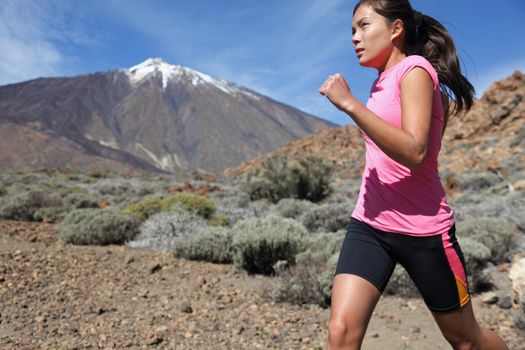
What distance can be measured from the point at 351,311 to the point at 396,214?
1.16 feet

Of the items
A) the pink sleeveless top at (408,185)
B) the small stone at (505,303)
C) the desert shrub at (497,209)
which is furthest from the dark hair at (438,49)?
the desert shrub at (497,209)

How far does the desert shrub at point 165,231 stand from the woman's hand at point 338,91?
470 cm

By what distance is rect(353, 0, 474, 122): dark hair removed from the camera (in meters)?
1.70

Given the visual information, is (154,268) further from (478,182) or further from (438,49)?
(478,182)

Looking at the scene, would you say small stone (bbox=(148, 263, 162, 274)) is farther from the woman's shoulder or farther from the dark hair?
the woman's shoulder

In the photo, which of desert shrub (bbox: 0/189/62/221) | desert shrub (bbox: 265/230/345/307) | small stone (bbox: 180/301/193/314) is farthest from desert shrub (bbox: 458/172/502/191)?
small stone (bbox: 180/301/193/314)

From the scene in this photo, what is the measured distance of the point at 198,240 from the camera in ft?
17.8

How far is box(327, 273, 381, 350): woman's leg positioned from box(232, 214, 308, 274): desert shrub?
11.1ft

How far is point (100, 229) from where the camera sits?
6191 millimetres

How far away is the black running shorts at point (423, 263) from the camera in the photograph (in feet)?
5.02

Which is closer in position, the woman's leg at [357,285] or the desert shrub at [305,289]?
the woman's leg at [357,285]

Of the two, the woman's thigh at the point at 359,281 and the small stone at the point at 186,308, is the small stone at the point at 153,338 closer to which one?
the small stone at the point at 186,308

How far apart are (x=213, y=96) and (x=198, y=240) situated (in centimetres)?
19054

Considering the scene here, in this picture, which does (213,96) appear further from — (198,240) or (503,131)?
(198,240)
